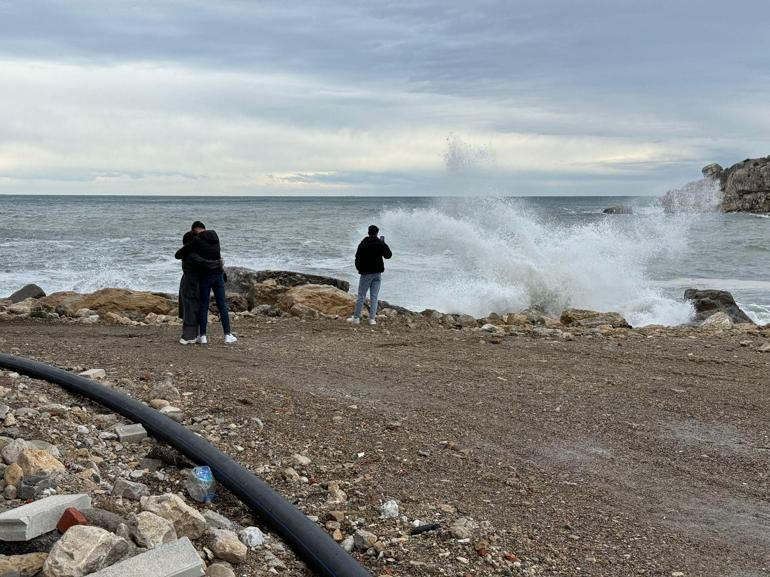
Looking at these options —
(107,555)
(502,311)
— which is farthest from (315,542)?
(502,311)

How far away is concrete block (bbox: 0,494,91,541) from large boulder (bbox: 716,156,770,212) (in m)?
88.4

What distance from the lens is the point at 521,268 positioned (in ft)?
64.6

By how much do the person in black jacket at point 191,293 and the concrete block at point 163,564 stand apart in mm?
6986

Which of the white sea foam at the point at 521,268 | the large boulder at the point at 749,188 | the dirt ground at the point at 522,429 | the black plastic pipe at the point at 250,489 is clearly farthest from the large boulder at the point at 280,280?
the large boulder at the point at 749,188

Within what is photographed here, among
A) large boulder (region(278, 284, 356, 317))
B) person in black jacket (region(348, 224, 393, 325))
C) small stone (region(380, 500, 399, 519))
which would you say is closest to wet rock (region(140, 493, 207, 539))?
small stone (region(380, 500, 399, 519))

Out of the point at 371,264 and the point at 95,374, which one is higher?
the point at 371,264

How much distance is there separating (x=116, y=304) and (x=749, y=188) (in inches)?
3369

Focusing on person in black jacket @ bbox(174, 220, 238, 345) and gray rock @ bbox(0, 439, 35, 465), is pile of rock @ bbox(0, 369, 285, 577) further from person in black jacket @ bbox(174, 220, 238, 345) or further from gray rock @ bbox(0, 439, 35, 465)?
person in black jacket @ bbox(174, 220, 238, 345)

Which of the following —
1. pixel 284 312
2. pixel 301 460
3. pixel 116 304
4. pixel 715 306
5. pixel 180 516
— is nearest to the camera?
pixel 180 516

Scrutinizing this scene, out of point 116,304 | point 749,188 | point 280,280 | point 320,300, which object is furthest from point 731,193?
point 116,304

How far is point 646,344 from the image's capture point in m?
10.8

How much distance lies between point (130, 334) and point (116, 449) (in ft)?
19.9

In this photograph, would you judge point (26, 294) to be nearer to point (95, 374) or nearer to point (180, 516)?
point (95, 374)

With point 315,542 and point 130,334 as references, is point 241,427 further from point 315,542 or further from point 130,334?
point 130,334
